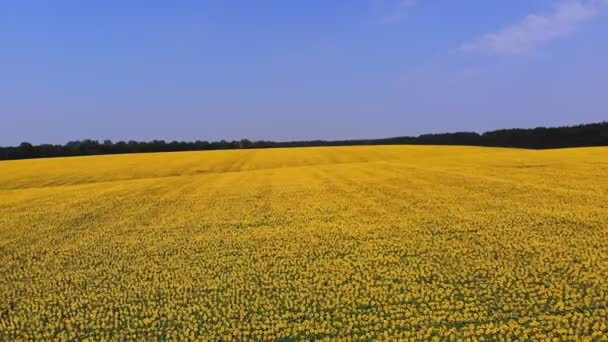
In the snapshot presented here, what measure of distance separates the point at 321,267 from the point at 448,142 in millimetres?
82904

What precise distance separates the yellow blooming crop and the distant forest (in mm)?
61863

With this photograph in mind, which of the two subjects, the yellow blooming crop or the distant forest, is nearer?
the yellow blooming crop

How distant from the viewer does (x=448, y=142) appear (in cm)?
8906

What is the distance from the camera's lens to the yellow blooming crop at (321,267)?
7879 millimetres

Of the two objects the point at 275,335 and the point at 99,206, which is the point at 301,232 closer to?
the point at 275,335

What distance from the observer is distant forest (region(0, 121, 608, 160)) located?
75.3m

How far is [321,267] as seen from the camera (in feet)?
35.0

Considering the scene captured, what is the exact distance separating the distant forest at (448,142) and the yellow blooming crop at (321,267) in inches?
2436

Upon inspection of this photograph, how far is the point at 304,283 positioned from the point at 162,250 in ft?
16.6

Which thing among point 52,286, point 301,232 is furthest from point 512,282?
point 52,286

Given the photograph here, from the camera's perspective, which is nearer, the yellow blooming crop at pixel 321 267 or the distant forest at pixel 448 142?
the yellow blooming crop at pixel 321 267

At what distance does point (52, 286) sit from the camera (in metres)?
10.5

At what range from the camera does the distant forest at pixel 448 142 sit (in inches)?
2965

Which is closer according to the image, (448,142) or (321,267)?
(321,267)
